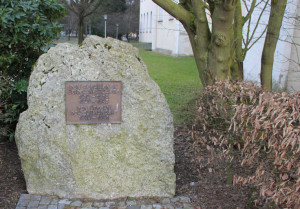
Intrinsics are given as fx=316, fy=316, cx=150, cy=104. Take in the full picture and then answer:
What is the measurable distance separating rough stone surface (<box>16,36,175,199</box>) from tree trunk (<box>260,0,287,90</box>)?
2.56 meters

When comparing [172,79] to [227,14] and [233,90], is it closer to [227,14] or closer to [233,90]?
[227,14]

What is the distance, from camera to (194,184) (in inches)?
171

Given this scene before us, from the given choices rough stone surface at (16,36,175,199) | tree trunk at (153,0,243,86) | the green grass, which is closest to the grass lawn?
the green grass

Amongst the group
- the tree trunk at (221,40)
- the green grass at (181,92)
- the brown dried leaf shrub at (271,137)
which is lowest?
the green grass at (181,92)

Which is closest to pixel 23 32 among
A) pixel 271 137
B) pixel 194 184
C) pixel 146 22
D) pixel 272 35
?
pixel 194 184

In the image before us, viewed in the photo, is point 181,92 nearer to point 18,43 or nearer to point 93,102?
point 18,43

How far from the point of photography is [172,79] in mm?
12750

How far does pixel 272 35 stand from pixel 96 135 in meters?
3.48

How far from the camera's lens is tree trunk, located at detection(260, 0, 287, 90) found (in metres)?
5.25

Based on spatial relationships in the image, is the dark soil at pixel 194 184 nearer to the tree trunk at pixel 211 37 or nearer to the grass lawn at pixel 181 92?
the tree trunk at pixel 211 37

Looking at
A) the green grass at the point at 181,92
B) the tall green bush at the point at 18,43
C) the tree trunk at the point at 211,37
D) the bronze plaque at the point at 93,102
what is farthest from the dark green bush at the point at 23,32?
the green grass at the point at 181,92

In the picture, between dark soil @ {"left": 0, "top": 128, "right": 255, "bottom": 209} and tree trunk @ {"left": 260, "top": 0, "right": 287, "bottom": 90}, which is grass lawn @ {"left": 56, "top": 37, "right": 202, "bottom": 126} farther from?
dark soil @ {"left": 0, "top": 128, "right": 255, "bottom": 209}

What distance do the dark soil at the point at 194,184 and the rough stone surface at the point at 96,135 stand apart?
1.02ft

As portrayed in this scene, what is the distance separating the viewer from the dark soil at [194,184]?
381cm
